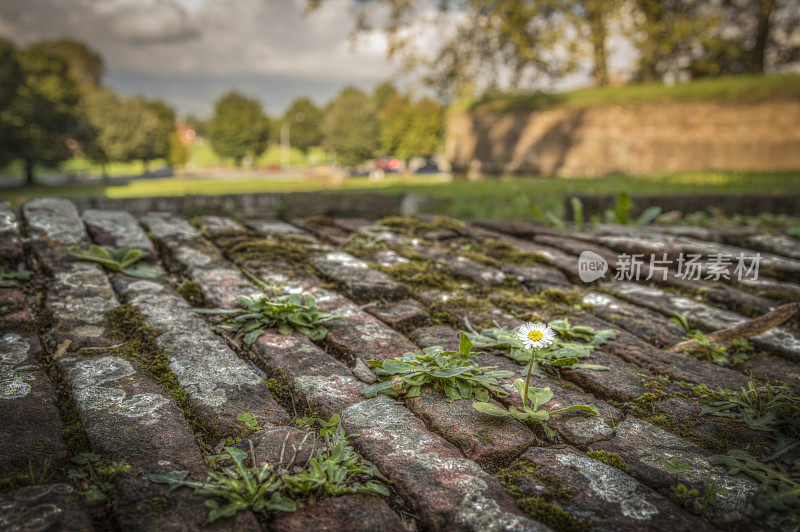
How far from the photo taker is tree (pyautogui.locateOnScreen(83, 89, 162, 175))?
40625 mm

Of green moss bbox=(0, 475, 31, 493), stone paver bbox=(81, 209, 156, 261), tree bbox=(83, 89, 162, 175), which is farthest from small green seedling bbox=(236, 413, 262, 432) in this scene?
tree bbox=(83, 89, 162, 175)

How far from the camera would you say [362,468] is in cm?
108

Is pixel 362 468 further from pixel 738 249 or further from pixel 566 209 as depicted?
pixel 566 209

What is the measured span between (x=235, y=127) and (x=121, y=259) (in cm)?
6658

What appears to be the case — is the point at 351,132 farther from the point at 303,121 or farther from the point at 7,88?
the point at 7,88

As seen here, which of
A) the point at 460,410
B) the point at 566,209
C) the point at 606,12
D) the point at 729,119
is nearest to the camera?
the point at 460,410

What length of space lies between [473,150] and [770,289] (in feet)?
58.1

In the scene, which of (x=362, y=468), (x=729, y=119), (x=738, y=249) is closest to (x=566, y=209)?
(x=738, y=249)

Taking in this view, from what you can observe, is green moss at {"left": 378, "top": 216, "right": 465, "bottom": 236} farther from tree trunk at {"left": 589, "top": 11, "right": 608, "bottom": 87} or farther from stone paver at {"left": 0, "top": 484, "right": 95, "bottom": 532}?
tree trunk at {"left": 589, "top": 11, "right": 608, "bottom": 87}

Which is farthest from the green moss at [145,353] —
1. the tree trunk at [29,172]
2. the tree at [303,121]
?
the tree at [303,121]

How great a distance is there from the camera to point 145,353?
153cm

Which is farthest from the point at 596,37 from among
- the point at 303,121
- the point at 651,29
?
the point at 303,121

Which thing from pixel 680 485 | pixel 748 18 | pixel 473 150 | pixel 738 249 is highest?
pixel 748 18

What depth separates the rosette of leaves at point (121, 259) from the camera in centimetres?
211
